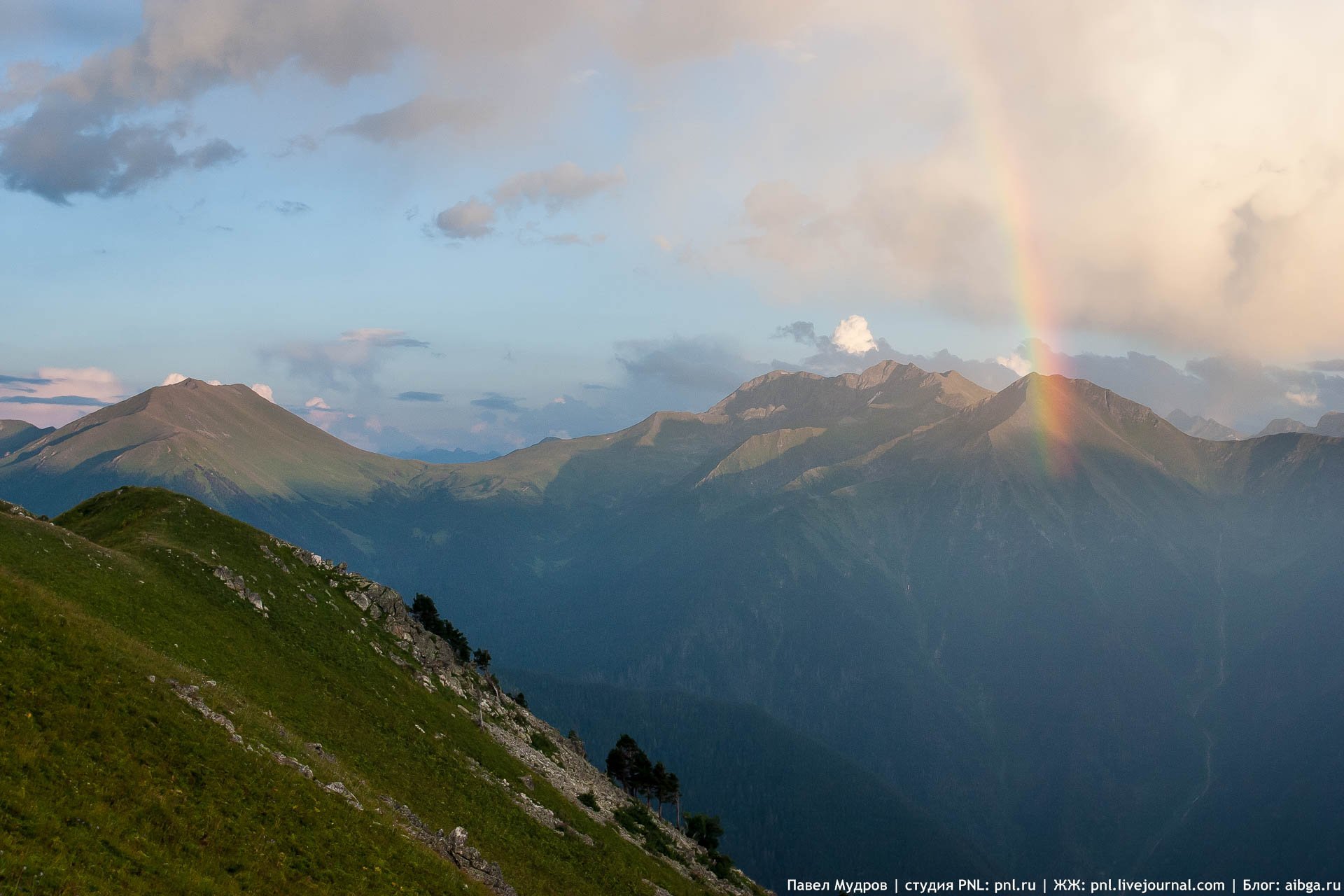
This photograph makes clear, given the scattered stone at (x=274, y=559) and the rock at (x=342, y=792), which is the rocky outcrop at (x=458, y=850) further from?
the scattered stone at (x=274, y=559)

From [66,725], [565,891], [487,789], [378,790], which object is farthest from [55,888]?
[487,789]

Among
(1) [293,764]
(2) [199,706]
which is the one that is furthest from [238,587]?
(1) [293,764]

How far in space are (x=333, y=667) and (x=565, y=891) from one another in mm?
29920

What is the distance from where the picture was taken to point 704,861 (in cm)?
9525

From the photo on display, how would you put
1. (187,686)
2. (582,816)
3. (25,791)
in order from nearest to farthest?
(25,791), (187,686), (582,816)

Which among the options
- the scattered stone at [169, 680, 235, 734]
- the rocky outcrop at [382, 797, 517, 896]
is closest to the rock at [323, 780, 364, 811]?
the rocky outcrop at [382, 797, 517, 896]

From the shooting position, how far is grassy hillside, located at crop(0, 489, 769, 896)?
28.9 metres

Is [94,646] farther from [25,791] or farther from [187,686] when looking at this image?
[25,791]

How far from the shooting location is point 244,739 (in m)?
40.8

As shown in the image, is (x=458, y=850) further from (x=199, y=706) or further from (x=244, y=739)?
(x=199, y=706)

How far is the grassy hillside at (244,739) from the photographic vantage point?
94.8 feet

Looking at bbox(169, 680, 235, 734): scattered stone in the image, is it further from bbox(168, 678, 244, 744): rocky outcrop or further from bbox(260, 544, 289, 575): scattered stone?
bbox(260, 544, 289, 575): scattered stone

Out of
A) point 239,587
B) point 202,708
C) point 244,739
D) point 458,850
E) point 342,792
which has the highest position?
point 239,587

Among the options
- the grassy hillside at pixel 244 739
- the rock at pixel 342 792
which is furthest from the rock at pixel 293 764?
the rock at pixel 342 792
